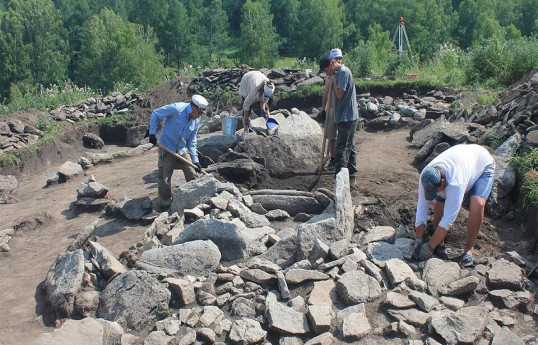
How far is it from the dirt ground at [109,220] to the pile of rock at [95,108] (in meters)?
2.93

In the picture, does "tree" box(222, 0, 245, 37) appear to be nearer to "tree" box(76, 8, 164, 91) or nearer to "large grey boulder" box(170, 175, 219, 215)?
"tree" box(76, 8, 164, 91)

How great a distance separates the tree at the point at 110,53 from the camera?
34469mm

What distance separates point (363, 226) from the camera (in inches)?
238

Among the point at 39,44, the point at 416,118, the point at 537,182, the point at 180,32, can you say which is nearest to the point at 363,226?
the point at 537,182

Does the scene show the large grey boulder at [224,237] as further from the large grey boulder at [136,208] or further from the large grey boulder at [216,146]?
the large grey boulder at [216,146]

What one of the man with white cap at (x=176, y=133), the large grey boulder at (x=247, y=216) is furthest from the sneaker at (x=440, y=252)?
the man with white cap at (x=176, y=133)

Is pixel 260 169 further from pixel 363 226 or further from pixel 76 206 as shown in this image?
pixel 76 206

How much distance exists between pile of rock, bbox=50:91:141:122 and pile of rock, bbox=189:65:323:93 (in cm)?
198

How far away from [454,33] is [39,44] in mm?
34817

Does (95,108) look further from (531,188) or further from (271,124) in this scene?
(531,188)

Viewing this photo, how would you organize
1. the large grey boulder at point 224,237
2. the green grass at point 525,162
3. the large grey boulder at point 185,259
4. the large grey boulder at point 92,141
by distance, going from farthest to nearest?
1. the large grey boulder at point 92,141
2. the green grass at point 525,162
3. the large grey boulder at point 224,237
4. the large grey boulder at point 185,259

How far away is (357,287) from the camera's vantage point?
4.64 m

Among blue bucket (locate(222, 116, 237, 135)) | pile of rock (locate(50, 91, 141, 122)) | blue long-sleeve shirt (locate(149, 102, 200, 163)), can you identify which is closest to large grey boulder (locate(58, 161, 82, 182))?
blue bucket (locate(222, 116, 237, 135))

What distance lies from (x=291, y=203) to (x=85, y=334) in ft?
11.1
